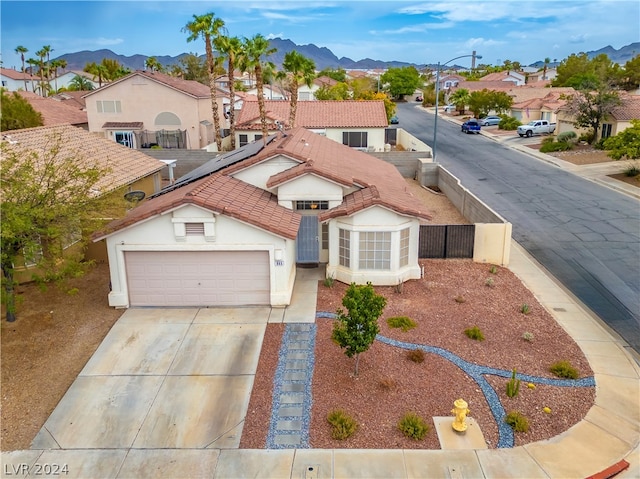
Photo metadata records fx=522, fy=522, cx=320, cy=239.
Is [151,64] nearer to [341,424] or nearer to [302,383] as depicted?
[302,383]

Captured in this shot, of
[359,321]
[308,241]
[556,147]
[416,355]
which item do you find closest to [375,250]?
[308,241]

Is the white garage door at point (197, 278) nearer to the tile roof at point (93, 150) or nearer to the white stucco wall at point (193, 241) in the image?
the white stucco wall at point (193, 241)

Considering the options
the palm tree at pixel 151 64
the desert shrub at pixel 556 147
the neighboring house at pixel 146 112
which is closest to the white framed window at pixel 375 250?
the neighboring house at pixel 146 112

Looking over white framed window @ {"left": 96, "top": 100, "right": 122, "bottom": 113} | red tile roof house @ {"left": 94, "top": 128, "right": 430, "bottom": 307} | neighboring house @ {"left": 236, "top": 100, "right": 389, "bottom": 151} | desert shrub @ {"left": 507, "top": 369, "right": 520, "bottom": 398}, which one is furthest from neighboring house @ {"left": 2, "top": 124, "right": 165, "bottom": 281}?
white framed window @ {"left": 96, "top": 100, "right": 122, "bottom": 113}

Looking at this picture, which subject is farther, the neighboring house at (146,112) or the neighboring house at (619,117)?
the neighboring house at (146,112)

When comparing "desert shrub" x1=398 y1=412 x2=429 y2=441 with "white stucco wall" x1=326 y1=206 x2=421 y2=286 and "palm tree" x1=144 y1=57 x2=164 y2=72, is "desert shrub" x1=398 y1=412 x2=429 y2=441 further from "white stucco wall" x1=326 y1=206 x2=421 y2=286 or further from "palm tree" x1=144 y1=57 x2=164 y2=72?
"palm tree" x1=144 y1=57 x2=164 y2=72

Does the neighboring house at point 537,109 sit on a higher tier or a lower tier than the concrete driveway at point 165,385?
higher

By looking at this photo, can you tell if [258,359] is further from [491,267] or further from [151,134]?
[151,134]
